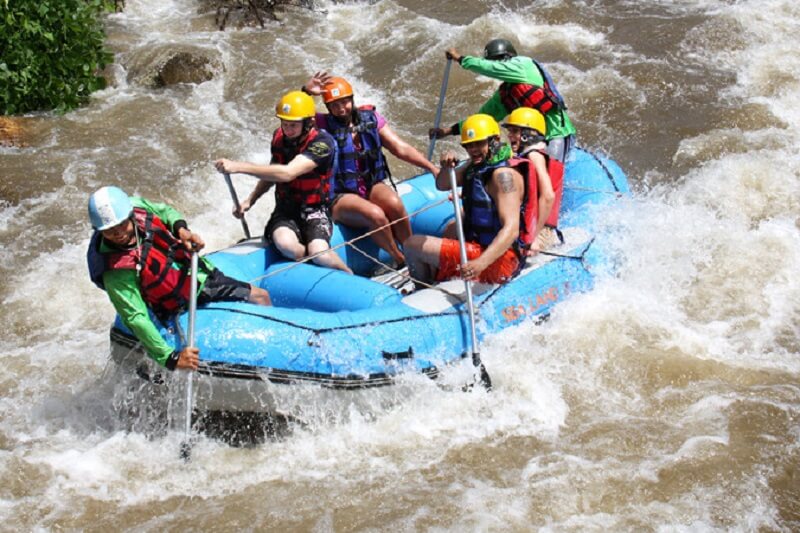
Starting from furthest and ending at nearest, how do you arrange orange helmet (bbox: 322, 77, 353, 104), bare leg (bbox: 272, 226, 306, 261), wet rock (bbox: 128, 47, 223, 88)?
wet rock (bbox: 128, 47, 223, 88)
orange helmet (bbox: 322, 77, 353, 104)
bare leg (bbox: 272, 226, 306, 261)

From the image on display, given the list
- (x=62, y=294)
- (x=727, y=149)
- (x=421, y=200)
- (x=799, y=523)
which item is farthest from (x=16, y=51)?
(x=799, y=523)

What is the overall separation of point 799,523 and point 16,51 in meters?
9.14

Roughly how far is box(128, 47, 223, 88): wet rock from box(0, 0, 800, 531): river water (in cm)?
21

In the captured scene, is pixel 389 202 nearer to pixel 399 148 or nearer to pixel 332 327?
pixel 399 148

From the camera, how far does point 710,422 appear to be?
6.00 m

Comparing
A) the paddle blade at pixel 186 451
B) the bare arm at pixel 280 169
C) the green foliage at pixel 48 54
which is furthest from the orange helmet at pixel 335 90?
the green foliage at pixel 48 54

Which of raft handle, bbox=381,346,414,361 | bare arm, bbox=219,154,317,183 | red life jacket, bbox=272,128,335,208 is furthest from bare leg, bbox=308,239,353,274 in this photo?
raft handle, bbox=381,346,414,361

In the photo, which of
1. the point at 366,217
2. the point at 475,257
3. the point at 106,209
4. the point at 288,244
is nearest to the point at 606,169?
the point at 475,257

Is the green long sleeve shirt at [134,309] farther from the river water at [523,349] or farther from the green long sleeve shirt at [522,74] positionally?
the green long sleeve shirt at [522,74]

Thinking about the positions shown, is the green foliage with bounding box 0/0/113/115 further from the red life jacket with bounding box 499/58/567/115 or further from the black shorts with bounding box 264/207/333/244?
the red life jacket with bounding box 499/58/567/115

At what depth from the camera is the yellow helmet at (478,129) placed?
600 cm

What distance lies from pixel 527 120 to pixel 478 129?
875 mm

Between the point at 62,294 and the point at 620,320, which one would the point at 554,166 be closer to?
the point at 620,320

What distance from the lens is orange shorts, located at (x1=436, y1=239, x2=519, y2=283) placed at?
20.5 ft
